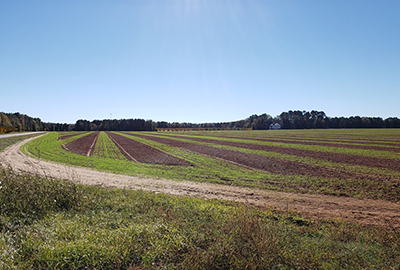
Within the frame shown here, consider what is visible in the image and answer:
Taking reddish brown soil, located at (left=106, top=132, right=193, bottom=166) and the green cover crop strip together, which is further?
the green cover crop strip

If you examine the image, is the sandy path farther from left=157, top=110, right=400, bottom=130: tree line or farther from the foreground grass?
left=157, top=110, right=400, bottom=130: tree line

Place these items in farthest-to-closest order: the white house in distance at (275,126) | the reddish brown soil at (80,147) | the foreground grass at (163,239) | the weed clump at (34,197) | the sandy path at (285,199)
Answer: the white house in distance at (275,126) < the reddish brown soil at (80,147) < the sandy path at (285,199) < the weed clump at (34,197) < the foreground grass at (163,239)

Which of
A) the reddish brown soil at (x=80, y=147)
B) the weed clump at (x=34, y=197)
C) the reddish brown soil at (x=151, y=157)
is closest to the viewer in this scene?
the weed clump at (x=34, y=197)

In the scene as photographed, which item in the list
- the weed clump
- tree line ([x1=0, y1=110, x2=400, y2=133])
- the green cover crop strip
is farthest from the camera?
tree line ([x1=0, y1=110, x2=400, y2=133])

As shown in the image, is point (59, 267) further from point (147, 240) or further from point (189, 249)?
point (189, 249)

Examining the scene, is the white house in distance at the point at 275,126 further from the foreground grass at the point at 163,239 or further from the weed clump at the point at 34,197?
the weed clump at the point at 34,197

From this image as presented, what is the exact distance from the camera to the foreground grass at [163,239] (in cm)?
524

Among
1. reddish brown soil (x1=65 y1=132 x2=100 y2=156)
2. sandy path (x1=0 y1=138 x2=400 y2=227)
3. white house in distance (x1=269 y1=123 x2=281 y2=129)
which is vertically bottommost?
sandy path (x1=0 y1=138 x2=400 y2=227)

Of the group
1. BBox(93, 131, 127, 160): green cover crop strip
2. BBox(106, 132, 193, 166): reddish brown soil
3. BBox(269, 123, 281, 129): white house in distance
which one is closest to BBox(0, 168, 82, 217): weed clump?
BBox(106, 132, 193, 166): reddish brown soil

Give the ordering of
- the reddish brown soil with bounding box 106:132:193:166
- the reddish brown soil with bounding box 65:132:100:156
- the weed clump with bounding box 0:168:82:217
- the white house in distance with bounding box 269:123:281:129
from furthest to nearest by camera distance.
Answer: the white house in distance with bounding box 269:123:281:129, the reddish brown soil with bounding box 65:132:100:156, the reddish brown soil with bounding box 106:132:193:166, the weed clump with bounding box 0:168:82:217

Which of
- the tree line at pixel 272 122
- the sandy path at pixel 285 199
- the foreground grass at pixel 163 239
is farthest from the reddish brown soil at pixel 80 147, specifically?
the tree line at pixel 272 122

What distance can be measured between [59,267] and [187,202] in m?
5.64

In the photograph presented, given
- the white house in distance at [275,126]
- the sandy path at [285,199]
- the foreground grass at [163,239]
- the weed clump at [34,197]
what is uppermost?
→ the white house in distance at [275,126]

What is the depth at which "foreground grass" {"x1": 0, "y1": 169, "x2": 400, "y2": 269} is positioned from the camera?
5238 millimetres
